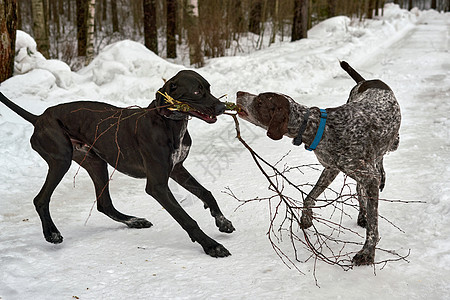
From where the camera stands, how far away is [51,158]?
366cm

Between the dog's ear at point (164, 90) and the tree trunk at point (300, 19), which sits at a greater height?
the tree trunk at point (300, 19)

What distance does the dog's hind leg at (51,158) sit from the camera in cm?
363

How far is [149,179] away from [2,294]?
122 cm

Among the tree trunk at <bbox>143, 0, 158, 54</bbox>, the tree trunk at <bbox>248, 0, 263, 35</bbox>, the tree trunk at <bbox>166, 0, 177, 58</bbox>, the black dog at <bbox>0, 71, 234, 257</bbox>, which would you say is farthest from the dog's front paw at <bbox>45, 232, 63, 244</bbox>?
the tree trunk at <bbox>248, 0, 263, 35</bbox>

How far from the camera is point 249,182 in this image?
5.11 metres

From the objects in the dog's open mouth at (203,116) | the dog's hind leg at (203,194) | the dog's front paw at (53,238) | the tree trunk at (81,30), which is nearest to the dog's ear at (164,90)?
the dog's open mouth at (203,116)

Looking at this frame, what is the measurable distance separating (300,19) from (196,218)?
14869 mm

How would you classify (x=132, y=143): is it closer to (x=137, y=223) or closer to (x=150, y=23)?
(x=137, y=223)

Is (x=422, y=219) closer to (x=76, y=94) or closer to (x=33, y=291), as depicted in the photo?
(x=33, y=291)

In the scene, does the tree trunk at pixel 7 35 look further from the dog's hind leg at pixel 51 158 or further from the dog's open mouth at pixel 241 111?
the dog's open mouth at pixel 241 111

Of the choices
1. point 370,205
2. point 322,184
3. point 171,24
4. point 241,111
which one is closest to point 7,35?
point 241,111

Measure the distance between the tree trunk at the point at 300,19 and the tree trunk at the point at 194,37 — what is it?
20.2 feet

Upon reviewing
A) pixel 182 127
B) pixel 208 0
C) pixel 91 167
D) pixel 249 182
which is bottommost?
pixel 249 182

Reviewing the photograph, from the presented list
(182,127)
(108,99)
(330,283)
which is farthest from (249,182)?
(108,99)
